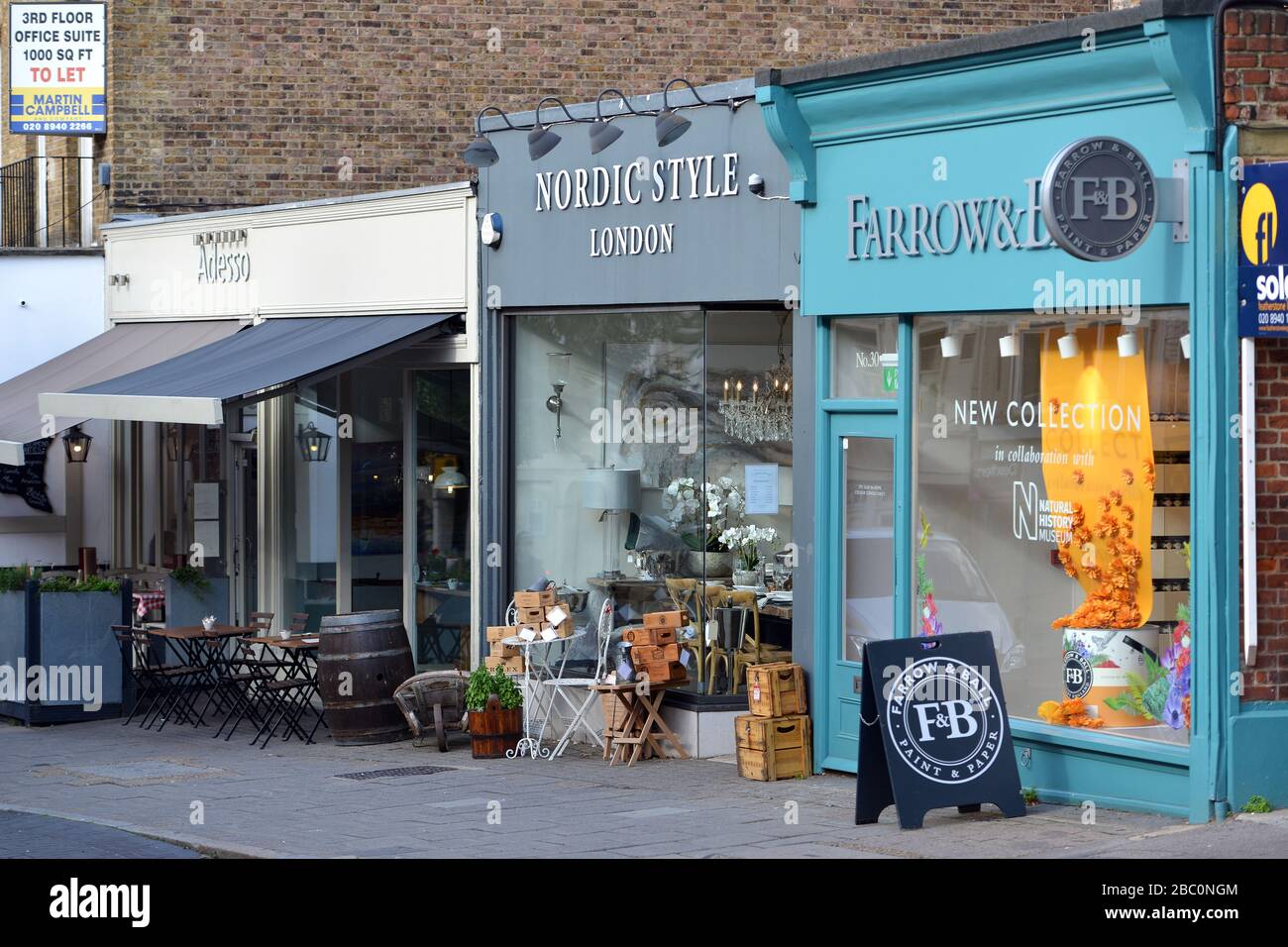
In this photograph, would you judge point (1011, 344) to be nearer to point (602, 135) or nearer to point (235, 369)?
point (602, 135)

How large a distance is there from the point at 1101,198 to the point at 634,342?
4683 mm

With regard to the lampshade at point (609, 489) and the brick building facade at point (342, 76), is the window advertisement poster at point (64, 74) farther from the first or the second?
the lampshade at point (609, 489)

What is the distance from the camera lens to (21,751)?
42.9ft

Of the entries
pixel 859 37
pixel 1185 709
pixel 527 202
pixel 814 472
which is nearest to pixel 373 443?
pixel 527 202

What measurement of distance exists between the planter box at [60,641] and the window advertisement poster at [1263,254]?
30.6 feet

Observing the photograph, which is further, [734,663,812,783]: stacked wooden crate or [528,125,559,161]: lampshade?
[528,125,559,161]: lampshade

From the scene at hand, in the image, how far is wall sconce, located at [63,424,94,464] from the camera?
1788 centimetres

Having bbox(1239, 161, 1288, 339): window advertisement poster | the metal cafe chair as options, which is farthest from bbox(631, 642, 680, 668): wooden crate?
bbox(1239, 161, 1288, 339): window advertisement poster

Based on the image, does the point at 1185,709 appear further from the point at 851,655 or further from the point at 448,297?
the point at 448,297

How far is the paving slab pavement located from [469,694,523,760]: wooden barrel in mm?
156

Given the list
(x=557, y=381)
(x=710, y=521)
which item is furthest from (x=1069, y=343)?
(x=557, y=381)

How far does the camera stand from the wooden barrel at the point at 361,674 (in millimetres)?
12992

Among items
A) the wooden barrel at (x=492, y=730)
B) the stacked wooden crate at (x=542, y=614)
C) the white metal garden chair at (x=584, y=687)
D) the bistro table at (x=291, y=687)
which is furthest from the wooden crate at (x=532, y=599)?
the bistro table at (x=291, y=687)

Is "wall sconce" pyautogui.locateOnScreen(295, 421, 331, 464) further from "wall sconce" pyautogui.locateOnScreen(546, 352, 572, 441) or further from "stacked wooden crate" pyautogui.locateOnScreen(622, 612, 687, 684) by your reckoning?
"stacked wooden crate" pyautogui.locateOnScreen(622, 612, 687, 684)
